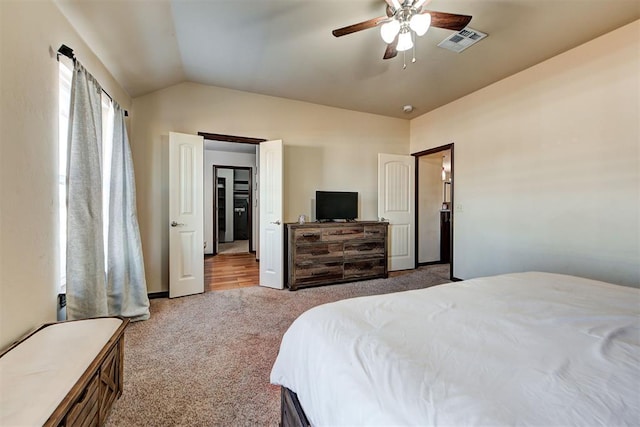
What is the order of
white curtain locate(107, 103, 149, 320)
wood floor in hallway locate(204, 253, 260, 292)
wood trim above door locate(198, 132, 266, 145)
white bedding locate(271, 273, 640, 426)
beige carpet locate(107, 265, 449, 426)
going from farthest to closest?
wood floor in hallway locate(204, 253, 260, 292)
wood trim above door locate(198, 132, 266, 145)
white curtain locate(107, 103, 149, 320)
beige carpet locate(107, 265, 449, 426)
white bedding locate(271, 273, 640, 426)

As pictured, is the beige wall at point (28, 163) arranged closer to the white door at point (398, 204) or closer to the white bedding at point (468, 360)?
the white bedding at point (468, 360)

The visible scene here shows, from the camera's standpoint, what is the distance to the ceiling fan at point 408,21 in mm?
1692

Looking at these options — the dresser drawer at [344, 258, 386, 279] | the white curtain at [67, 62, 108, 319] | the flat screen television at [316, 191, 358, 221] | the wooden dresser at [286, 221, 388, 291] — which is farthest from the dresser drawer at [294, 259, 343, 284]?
the white curtain at [67, 62, 108, 319]

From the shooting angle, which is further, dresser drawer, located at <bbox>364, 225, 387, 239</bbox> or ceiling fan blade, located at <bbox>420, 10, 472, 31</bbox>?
dresser drawer, located at <bbox>364, 225, 387, 239</bbox>

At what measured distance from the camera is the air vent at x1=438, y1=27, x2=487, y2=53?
2.32 metres

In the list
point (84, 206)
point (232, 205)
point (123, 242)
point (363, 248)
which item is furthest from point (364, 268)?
point (232, 205)

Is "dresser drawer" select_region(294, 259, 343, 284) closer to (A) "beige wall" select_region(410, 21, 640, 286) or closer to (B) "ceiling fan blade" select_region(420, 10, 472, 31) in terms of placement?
(A) "beige wall" select_region(410, 21, 640, 286)

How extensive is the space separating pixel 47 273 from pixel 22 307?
11.3 inches

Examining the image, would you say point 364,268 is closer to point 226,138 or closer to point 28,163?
point 226,138

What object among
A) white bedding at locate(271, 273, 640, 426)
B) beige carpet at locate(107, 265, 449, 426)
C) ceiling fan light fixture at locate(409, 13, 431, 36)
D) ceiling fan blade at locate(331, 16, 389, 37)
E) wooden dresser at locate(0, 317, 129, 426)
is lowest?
beige carpet at locate(107, 265, 449, 426)

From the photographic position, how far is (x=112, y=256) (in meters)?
2.42

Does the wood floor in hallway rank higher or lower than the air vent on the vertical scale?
lower

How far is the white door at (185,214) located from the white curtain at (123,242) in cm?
53

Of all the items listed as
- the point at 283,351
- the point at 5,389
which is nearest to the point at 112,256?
the point at 5,389
